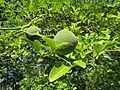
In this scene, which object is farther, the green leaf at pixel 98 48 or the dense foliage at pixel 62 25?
the dense foliage at pixel 62 25

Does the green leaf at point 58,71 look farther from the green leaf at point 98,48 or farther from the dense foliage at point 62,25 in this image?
the dense foliage at point 62,25

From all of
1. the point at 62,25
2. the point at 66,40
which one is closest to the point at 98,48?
the point at 66,40

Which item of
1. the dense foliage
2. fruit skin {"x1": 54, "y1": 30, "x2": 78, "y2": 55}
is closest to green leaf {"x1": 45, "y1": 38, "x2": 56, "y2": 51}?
fruit skin {"x1": 54, "y1": 30, "x2": 78, "y2": 55}

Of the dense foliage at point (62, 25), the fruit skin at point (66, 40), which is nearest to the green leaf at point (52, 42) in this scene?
the fruit skin at point (66, 40)

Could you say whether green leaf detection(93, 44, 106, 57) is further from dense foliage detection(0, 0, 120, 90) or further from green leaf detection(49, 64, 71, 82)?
dense foliage detection(0, 0, 120, 90)

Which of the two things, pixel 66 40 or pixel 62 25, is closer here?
Answer: pixel 66 40

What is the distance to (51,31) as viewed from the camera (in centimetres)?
380

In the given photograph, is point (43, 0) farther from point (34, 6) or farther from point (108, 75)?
point (108, 75)

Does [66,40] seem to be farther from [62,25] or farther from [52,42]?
[62,25]

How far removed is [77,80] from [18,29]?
418cm

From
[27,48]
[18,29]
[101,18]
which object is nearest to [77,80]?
[27,48]

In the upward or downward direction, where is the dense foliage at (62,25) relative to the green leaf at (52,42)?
downward

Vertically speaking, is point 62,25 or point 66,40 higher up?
point 66,40

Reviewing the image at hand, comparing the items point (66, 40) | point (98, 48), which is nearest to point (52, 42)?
point (66, 40)
